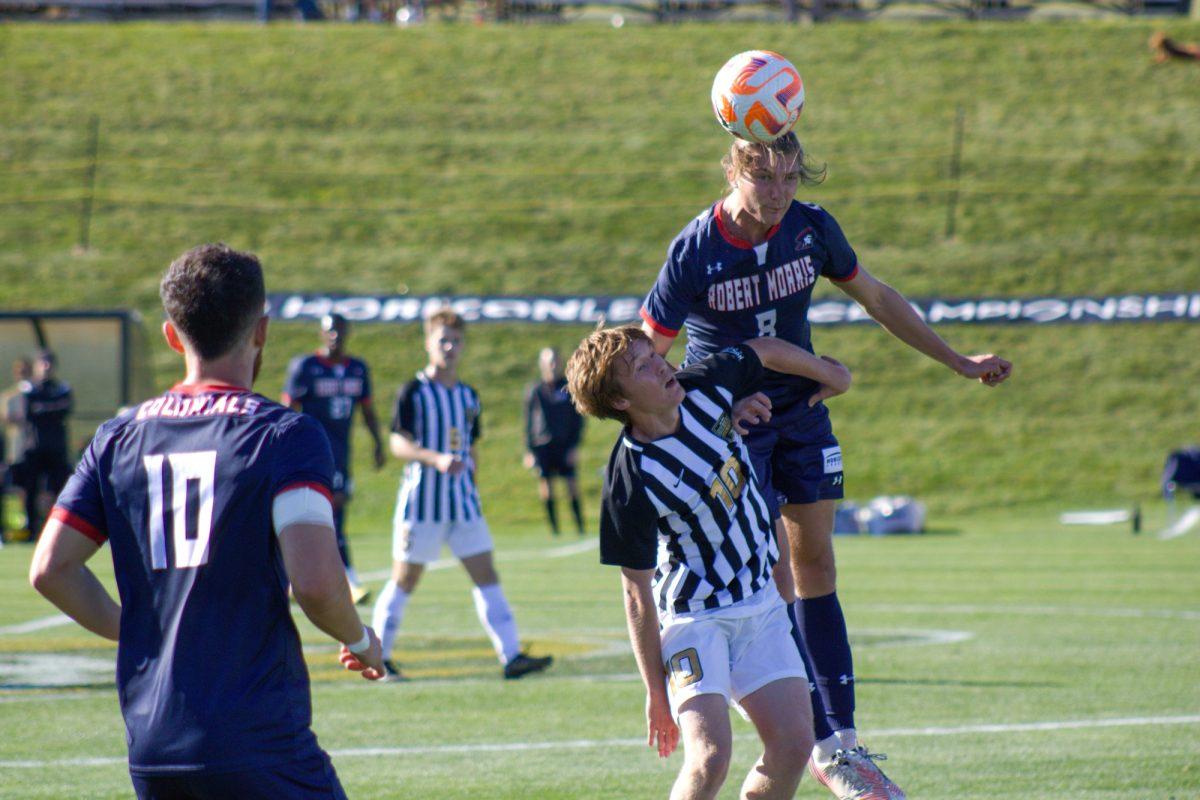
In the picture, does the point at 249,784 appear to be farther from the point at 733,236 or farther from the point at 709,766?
the point at 733,236

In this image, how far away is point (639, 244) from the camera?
29.7 metres

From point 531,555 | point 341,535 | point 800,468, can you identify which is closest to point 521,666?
point 800,468

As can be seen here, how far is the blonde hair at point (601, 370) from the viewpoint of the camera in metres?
4.62

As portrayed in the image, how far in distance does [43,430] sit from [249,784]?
16575 millimetres

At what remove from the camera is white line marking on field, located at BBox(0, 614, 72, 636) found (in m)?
11.2

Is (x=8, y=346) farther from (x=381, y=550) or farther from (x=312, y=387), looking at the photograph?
(x=312, y=387)

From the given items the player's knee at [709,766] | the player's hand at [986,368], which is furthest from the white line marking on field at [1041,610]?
the player's knee at [709,766]

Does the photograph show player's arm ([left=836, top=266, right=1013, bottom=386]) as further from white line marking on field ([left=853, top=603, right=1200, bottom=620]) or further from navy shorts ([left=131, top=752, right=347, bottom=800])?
white line marking on field ([left=853, top=603, right=1200, bottom=620])

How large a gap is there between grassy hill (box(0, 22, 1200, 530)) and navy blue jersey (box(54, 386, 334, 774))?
2011 cm

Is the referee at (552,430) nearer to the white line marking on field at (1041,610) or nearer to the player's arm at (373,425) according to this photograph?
the player's arm at (373,425)

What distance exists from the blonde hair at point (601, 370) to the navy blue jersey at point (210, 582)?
1.27 metres

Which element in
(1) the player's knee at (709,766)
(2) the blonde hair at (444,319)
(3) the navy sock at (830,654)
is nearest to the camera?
(1) the player's knee at (709,766)

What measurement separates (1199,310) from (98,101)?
24338 millimetres

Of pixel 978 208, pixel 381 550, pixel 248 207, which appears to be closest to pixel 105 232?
pixel 248 207
